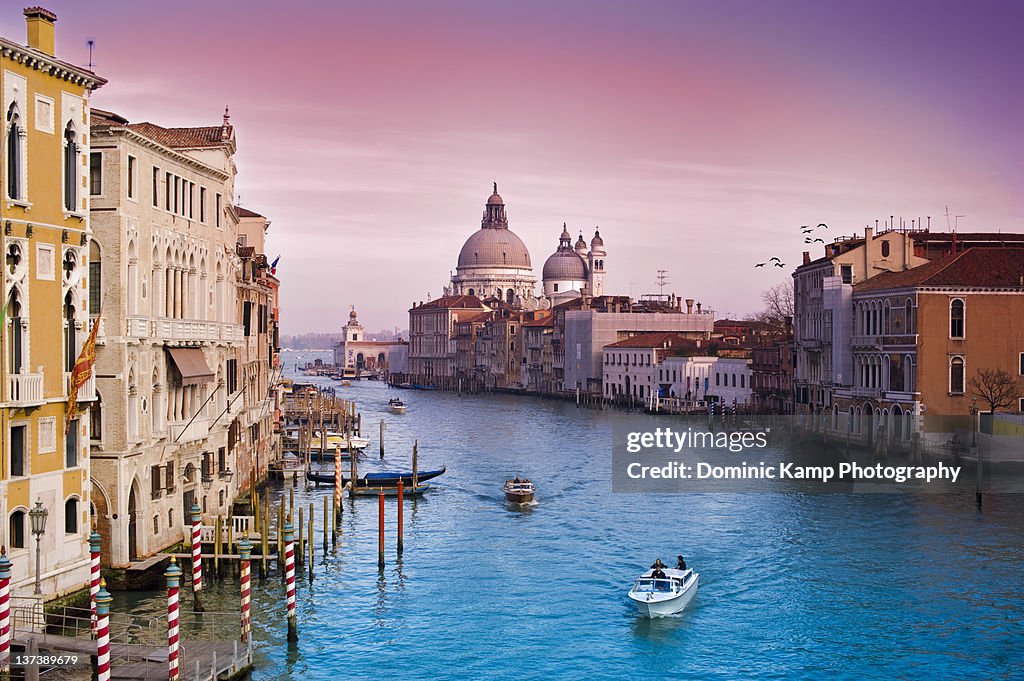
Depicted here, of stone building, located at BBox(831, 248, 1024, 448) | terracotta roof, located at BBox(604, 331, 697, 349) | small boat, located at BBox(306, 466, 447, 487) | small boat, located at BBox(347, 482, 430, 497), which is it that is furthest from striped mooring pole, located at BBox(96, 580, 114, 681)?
terracotta roof, located at BBox(604, 331, 697, 349)

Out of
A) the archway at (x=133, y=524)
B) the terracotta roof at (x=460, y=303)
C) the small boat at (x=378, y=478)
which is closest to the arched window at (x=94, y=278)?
A: the archway at (x=133, y=524)

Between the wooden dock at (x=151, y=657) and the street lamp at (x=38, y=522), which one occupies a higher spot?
the street lamp at (x=38, y=522)

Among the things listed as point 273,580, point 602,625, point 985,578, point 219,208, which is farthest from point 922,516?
point 219,208

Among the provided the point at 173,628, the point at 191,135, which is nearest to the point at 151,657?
the point at 173,628

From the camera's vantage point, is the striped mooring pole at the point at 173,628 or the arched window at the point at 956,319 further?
the arched window at the point at 956,319

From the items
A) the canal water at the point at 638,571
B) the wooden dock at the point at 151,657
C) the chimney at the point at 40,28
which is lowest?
the canal water at the point at 638,571

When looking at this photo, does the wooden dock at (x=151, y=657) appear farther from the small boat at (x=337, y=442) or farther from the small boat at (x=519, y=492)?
the small boat at (x=337, y=442)

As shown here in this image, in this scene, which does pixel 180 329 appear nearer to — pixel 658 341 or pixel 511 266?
pixel 658 341

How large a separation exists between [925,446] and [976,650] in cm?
1596

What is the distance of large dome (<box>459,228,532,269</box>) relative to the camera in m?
106

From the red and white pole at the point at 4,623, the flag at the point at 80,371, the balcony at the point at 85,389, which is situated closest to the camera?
the red and white pole at the point at 4,623

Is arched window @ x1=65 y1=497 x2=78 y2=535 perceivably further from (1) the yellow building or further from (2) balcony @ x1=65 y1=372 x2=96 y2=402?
(2) balcony @ x1=65 y1=372 x2=96 y2=402

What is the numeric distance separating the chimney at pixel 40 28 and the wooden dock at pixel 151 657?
6095mm

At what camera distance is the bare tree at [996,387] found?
3064cm
